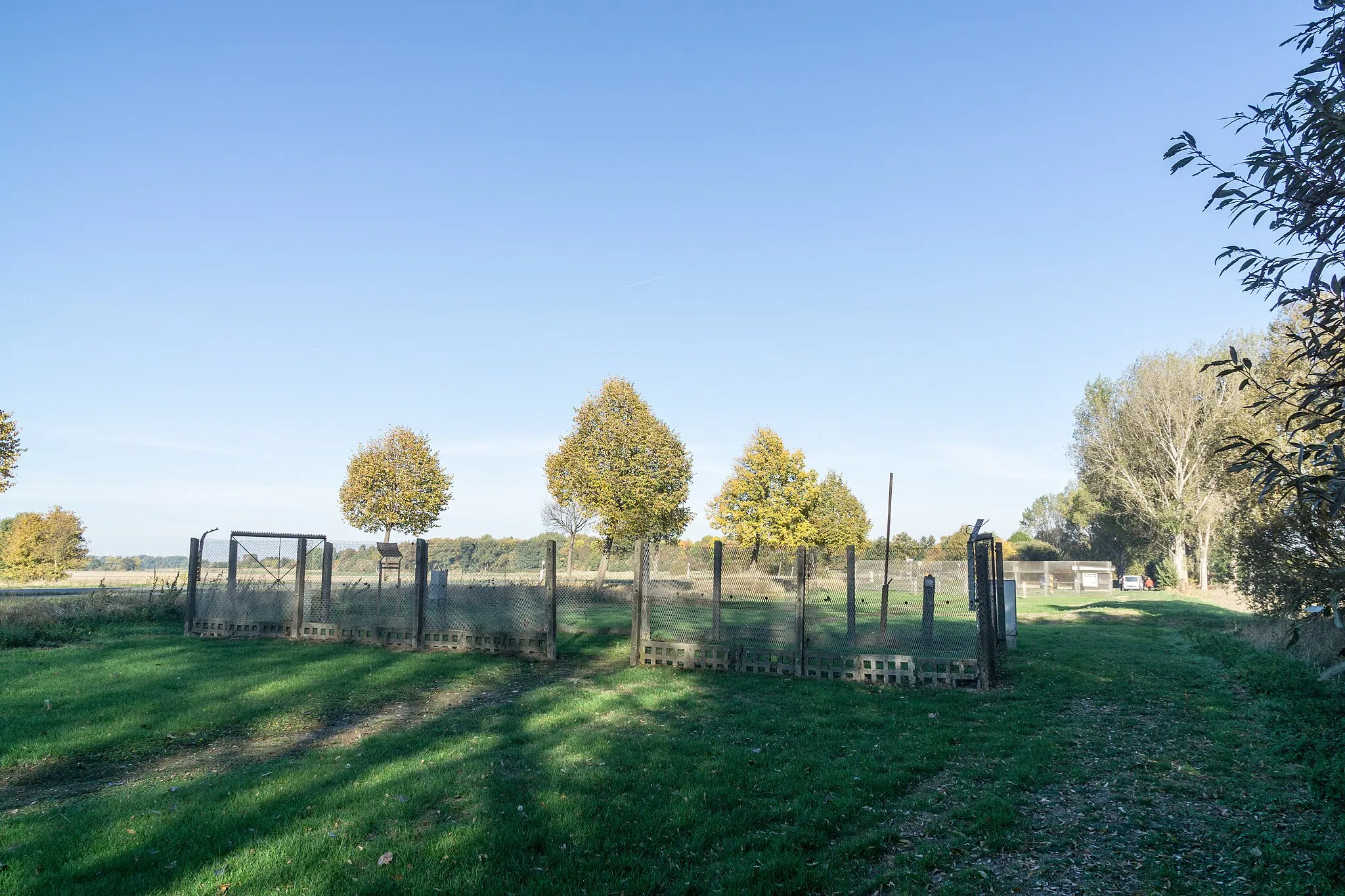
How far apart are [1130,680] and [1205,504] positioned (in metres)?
35.7

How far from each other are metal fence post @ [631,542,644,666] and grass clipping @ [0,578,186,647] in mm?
12053

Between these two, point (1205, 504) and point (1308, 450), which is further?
point (1205, 504)

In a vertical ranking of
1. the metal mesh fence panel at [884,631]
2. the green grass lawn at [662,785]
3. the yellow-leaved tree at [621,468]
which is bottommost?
the green grass lawn at [662,785]

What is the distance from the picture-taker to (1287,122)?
12.3 feet

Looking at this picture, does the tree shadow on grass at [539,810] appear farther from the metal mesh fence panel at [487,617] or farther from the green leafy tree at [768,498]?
the green leafy tree at [768,498]

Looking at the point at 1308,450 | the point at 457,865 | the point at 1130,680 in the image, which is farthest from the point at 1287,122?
the point at 1130,680

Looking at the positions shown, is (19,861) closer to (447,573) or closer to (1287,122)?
(1287,122)

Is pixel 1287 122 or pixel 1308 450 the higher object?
pixel 1287 122

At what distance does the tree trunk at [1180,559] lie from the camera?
136 ft

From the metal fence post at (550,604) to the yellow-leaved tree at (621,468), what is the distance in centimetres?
2093

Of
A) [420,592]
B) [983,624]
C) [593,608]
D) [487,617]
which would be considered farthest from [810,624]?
[593,608]

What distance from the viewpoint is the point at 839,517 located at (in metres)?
59.5

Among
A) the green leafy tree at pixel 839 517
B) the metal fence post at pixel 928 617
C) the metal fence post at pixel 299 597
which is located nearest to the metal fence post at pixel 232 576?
the metal fence post at pixel 299 597

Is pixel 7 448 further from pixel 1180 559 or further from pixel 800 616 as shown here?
pixel 1180 559
